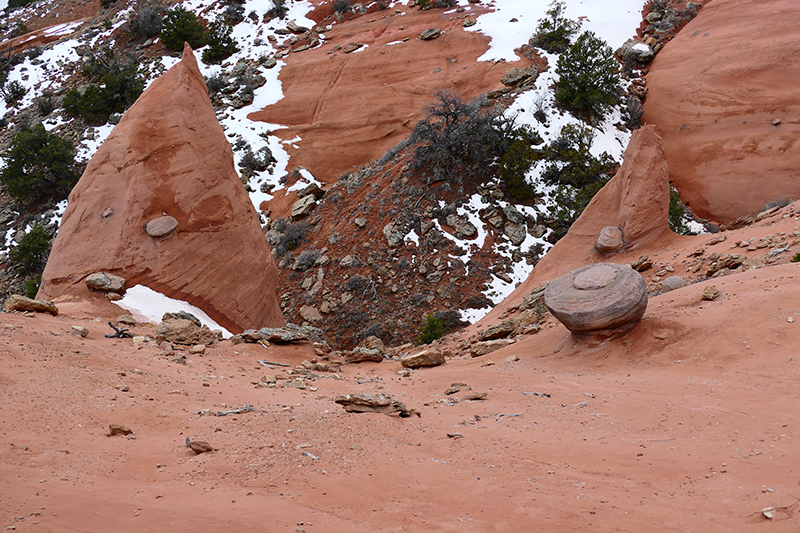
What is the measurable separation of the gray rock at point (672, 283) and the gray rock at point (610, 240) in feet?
8.58

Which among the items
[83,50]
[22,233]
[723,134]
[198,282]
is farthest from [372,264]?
[83,50]

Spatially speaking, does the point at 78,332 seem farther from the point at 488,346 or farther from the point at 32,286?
the point at 32,286

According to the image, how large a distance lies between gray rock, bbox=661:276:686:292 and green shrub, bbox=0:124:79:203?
2731 cm

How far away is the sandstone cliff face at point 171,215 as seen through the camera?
39.7ft

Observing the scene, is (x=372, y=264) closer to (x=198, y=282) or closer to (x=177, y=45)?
(x=198, y=282)

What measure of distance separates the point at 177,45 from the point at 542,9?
23.5 meters

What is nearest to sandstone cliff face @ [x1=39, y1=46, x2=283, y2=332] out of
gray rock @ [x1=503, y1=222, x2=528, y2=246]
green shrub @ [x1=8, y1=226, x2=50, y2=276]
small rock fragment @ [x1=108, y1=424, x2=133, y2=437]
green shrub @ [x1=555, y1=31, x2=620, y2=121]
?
small rock fragment @ [x1=108, y1=424, x2=133, y2=437]

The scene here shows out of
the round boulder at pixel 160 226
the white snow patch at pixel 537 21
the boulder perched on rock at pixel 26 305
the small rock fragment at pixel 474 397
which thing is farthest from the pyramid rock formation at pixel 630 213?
the white snow patch at pixel 537 21

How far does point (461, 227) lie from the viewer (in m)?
21.1

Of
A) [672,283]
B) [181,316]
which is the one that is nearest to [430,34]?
[672,283]

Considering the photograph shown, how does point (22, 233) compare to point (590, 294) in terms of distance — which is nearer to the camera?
point (590, 294)

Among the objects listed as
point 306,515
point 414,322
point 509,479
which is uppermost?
point 306,515

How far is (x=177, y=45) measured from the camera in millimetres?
36406

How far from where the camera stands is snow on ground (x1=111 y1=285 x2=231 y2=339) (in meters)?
11.5
